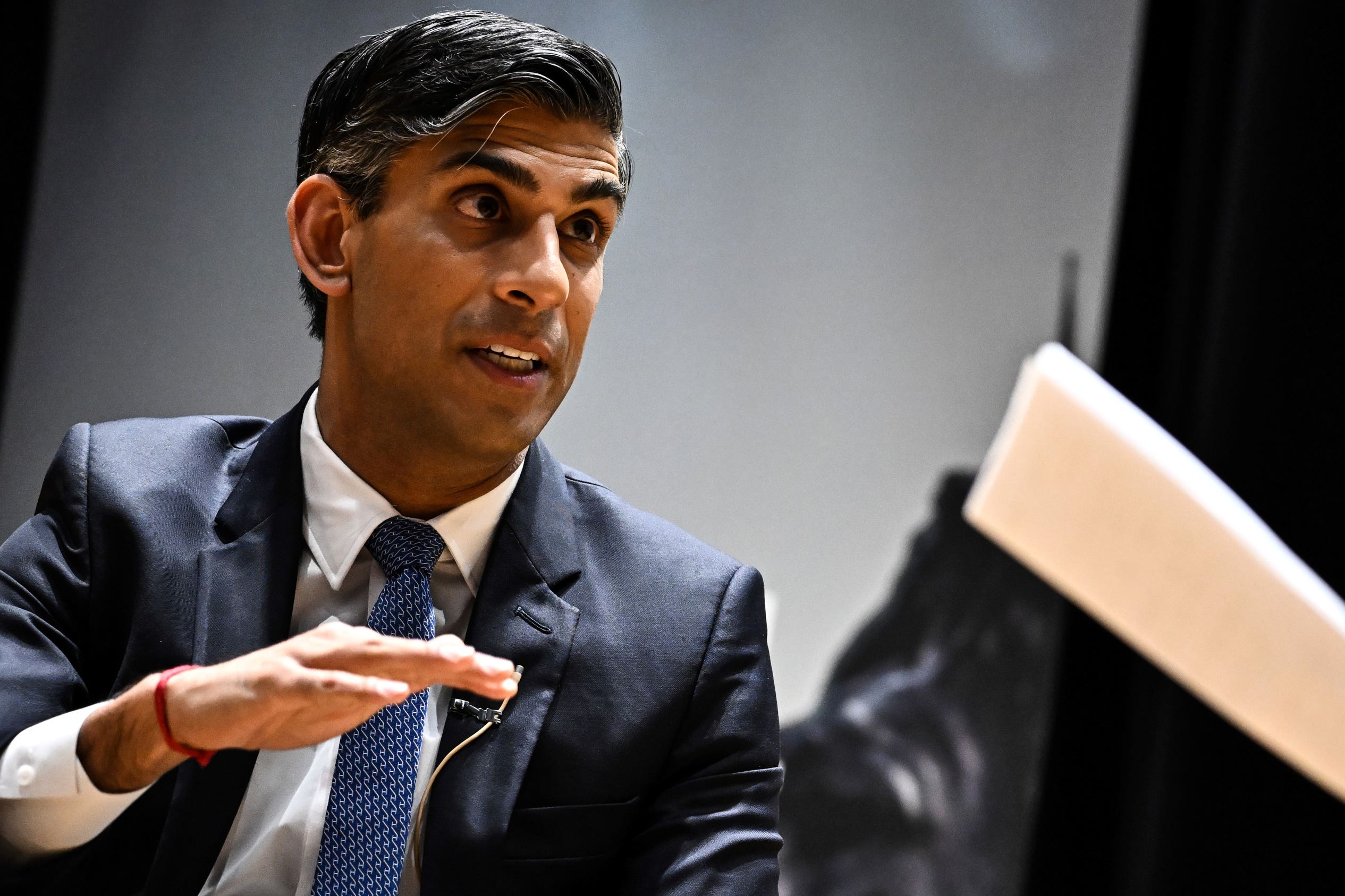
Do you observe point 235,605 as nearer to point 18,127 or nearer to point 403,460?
point 403,460

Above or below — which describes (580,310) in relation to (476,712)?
above

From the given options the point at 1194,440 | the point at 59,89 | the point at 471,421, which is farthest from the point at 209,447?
the point at 1194,440

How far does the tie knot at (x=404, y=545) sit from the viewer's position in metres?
1.56

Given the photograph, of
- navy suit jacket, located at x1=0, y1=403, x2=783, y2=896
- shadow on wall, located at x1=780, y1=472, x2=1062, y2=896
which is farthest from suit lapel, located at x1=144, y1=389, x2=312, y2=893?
shadow on wall, located at x1=780, y1=472, x2=1062, y2=896

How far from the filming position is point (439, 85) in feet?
5.20

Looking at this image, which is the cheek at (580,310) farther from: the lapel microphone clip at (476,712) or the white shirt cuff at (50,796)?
the white shirt cuff at (50,796)

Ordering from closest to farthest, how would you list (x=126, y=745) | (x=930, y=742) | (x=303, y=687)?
1. (x=303, y=687)
2. (x=126, y=745)
3. (x=930, y=742)

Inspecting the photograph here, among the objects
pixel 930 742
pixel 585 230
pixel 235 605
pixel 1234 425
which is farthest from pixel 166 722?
pixel 1234 425

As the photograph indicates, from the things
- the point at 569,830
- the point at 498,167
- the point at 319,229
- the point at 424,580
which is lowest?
the point at 569,830

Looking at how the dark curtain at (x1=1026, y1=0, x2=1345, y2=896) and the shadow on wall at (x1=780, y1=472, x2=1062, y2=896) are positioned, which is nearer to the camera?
the dark curtain at (x1=1026, y1=0, x2=1345, y2=896)

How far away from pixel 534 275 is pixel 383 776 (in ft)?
2.00

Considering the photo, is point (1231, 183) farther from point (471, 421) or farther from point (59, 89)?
point (59, 89)

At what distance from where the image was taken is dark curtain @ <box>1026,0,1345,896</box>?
7.56ft

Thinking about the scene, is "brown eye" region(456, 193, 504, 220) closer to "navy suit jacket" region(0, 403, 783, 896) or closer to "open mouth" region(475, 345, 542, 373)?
"open mouth" region(475, 345, 542, 373)
